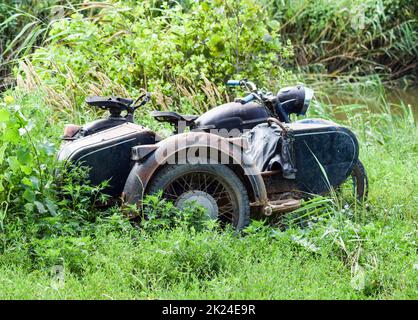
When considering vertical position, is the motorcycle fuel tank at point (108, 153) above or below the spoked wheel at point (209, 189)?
above

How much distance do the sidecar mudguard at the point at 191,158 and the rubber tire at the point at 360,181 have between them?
96 centimetres

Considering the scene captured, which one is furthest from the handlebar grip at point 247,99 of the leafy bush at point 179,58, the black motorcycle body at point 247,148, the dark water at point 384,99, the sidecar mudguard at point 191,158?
the dark water at point 384,99

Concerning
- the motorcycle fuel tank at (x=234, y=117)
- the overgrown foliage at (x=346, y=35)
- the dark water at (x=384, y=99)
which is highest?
the overgrown foliage at (x=346, y=35)

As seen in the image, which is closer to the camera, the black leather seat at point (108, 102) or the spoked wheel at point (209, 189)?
the spoked wheel at point (209, 189)

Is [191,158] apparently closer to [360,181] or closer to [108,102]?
[108,102]

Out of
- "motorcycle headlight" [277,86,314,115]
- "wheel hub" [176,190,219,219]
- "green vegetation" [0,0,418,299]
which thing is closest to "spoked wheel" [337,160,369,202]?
"green vegetation" [0,0,418,299]

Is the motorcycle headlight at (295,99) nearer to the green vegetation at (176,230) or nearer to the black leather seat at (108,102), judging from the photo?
the green vegetation at (176,230)

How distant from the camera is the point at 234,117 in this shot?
5.98 meters

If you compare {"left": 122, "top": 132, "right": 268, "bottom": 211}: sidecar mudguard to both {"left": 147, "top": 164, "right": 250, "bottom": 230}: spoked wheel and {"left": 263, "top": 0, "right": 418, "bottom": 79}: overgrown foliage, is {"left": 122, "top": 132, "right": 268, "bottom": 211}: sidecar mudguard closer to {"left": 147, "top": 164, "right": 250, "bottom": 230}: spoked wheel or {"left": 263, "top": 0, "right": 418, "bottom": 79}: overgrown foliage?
{"left": 147, "top": 164, "right": 250, "bottom": 230}: spoked wheel

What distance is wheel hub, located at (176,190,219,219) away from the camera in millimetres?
5449

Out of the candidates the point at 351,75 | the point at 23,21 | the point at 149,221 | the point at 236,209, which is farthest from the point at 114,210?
the point at 351,75

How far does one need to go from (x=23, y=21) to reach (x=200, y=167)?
613 cm

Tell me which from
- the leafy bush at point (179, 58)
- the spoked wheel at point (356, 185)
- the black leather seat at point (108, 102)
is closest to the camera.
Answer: the black leather seat at point (108, 102)

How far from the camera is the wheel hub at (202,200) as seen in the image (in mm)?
5449
